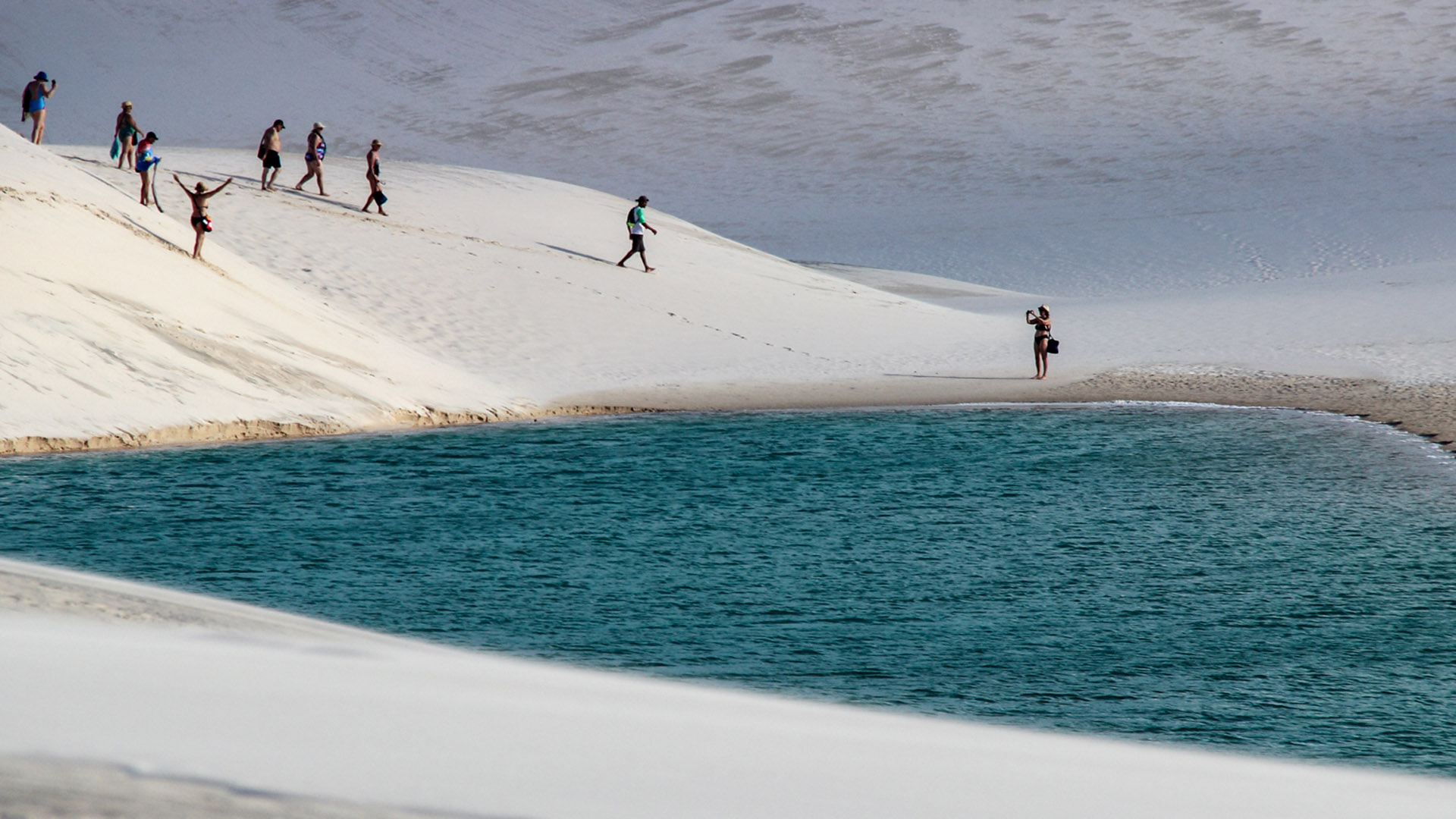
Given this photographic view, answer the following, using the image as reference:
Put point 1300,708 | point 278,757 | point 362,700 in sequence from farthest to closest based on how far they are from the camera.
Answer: point 1300,708 → point 362,700 → point 278,757

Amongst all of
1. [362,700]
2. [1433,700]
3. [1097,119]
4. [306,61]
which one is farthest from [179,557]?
[306,61]

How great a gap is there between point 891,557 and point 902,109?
57145 mm

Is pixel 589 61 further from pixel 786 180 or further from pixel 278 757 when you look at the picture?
pixel 278 757

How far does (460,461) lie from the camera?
49.0ft

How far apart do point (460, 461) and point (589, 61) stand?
62.7m

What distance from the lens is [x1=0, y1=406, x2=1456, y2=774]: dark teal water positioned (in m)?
7.50

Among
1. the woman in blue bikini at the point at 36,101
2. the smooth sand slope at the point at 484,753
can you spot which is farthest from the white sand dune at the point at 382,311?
the smooth sand slope at the point at 484,753

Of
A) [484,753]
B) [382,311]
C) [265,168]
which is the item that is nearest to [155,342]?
[382,311]

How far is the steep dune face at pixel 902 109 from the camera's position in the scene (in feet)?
157

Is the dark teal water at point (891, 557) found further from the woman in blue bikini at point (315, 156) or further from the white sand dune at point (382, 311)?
the woman in blue bikini at point (315, 156)

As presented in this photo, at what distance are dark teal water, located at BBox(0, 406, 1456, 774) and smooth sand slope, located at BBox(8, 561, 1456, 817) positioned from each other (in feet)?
10.2

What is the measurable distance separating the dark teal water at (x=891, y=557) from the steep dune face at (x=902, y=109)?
26935 millimetres

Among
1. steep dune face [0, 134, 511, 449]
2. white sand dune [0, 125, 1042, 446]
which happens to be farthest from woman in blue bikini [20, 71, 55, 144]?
steep dune face [0, 134, 511, 449]

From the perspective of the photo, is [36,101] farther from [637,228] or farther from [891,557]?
[891,557]
